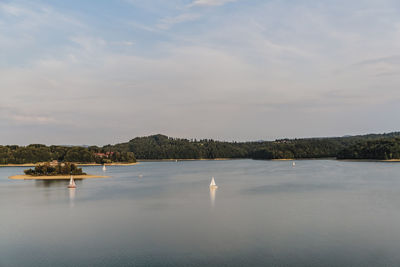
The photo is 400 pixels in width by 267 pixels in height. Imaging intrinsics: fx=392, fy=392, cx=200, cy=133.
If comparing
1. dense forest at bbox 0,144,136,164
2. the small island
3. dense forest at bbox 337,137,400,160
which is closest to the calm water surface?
the small island

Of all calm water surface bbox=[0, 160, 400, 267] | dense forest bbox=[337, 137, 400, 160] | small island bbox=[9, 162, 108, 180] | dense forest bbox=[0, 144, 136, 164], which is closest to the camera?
calm water surface bbox=[0, 160, 400, 267]

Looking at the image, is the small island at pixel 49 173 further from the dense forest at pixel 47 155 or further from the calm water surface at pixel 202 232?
the dense forest at pixel 47 155

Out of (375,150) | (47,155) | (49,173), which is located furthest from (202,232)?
(375,150)

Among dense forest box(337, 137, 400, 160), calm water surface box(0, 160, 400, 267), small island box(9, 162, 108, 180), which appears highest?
dense forest box(337, 137, 400, 160)

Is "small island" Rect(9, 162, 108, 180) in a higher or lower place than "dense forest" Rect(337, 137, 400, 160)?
lower

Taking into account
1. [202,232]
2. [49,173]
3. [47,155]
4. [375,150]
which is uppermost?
[47,155]

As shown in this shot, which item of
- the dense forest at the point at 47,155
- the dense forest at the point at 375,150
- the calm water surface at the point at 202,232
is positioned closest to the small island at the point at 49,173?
the calm water surface at the point at 202,232

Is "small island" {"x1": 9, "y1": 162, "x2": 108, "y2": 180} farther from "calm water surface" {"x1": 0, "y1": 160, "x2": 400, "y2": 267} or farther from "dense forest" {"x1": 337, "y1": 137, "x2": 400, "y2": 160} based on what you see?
"dense forest" {"x1": 337, "y1": 137, "x2": 400, "y2": 160}

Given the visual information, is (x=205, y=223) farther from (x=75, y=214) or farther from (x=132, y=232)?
(x=75, y=214)

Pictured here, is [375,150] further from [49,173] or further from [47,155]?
[49,173]

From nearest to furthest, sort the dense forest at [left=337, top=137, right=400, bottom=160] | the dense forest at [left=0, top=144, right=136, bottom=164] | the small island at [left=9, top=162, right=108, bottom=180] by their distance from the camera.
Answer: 1. the small island at [left=9, top=162, right=108, bottom=180]
2. the dense forest at [left=0, top=144, right=136, bottom=164]
3. the dense forest at [left=337, top=137, right=400, bottom=160]

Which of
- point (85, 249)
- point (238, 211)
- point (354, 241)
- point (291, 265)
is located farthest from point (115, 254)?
point (238, 211)

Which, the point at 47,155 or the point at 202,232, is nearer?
the point at 202,232

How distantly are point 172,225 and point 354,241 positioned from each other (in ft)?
42.5
